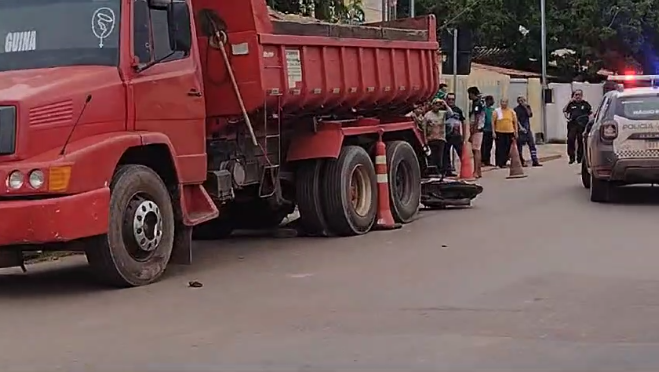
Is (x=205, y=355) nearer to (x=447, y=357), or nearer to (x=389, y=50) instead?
(x=447, y=357)

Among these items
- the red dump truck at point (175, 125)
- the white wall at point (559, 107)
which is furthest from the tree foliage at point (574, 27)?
the red dump truck at point (175, 125)

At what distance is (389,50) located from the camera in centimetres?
1437

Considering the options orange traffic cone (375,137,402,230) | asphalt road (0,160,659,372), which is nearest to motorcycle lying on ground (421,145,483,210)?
orange traffic cone (375,137,402,230)

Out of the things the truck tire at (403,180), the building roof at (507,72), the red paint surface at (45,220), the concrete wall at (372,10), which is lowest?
the truck tire at (403,180)

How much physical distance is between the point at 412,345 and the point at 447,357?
0.40 metres

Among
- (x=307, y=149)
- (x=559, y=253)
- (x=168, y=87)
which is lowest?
(x=559, y=253)

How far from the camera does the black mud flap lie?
16.3 m

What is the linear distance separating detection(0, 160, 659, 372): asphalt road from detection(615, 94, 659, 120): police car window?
117 inches

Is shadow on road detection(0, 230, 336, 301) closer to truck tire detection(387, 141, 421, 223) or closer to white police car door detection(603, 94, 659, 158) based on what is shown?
truck tire detection(387, 141, 421, 223)

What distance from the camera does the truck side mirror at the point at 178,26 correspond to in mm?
10273

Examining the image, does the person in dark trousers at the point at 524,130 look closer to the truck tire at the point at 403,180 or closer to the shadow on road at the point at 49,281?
the truck tire at the point at 403,180

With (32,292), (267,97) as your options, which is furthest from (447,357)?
(267,97)

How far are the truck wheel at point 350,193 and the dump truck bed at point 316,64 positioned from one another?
2.01 feet

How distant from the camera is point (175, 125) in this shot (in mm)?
10609
